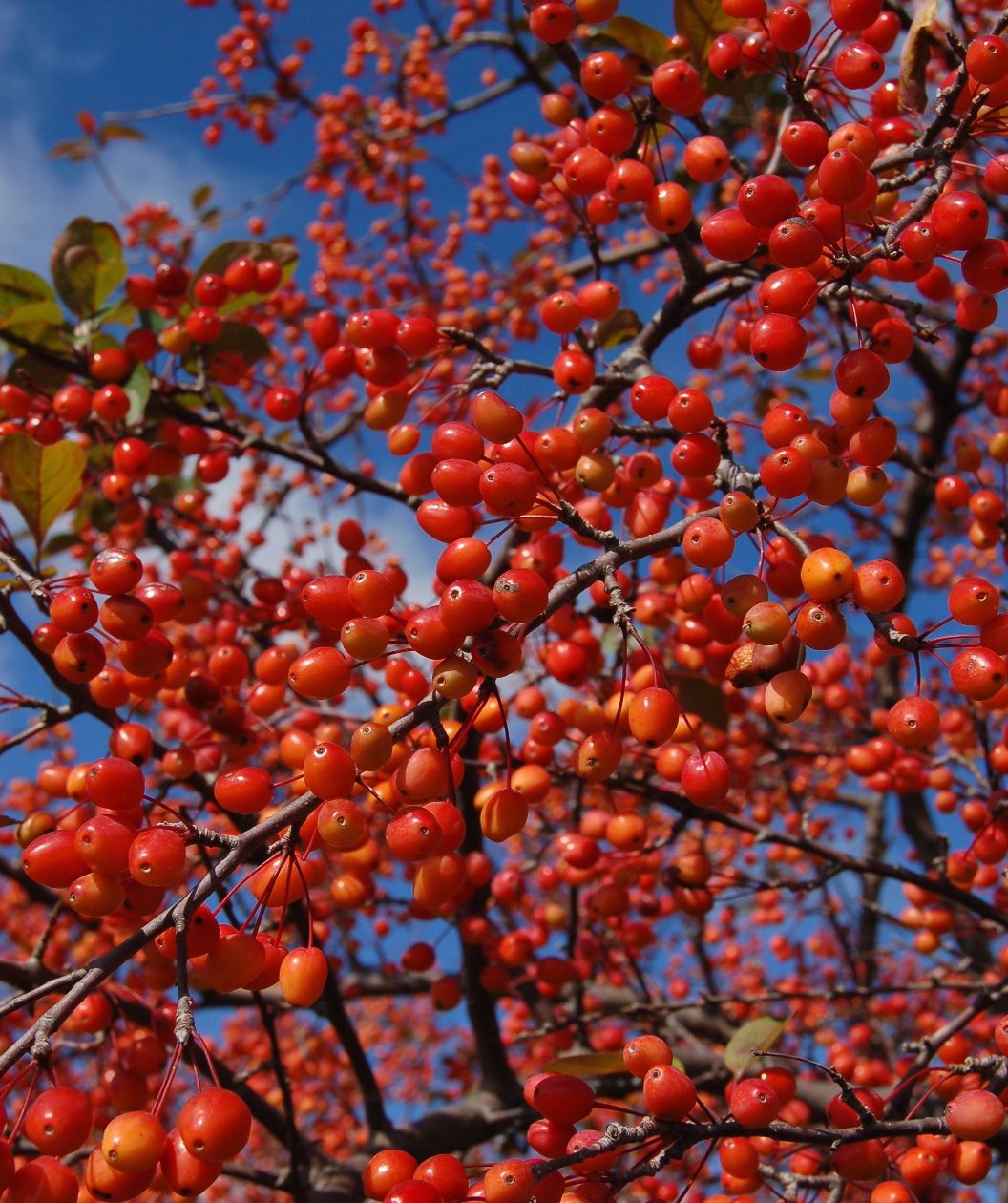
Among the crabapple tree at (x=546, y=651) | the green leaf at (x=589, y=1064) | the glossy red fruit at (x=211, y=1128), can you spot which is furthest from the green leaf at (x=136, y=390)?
the green leaf at (x=589, y=1064)

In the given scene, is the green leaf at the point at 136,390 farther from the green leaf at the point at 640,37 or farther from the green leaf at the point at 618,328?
the green leaf at the point at 640,37

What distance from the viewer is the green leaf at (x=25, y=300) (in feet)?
10.9

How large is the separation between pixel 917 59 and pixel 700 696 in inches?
82.8

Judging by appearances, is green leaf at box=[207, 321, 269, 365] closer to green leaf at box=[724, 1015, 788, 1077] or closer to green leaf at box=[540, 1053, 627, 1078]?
green leaf at box=[540, 1053, 627, 1078]

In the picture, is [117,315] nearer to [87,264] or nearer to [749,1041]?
[87,264]

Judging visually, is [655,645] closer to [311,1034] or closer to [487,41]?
[487,41]

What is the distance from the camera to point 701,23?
281 cm

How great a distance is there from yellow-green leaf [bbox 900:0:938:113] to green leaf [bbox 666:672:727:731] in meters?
1.92

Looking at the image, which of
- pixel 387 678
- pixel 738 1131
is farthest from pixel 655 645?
pixel 738 1131

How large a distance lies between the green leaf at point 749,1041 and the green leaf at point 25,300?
346cm

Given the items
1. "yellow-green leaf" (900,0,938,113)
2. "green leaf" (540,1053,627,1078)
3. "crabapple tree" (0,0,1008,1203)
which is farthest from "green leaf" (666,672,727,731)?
"yellow-green leaf" (900,0,938,113)

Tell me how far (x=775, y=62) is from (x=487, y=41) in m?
4.93

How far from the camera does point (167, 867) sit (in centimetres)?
155

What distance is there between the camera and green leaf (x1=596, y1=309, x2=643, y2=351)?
10.6 ft
